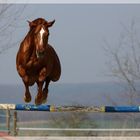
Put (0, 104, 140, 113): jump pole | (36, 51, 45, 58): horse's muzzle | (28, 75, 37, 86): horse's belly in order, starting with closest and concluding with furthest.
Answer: (36, 51, 45, 58): horse's muzzle → (28, 75, 37, 86): horse's belly → (0, 104, 140, 113): jump pole

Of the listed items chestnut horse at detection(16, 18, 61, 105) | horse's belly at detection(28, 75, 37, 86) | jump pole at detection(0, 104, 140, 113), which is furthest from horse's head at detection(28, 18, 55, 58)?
jump pole at detection(0, 104, 140, 113)

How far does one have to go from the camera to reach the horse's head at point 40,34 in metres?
2.32

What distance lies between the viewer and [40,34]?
2.34 metres

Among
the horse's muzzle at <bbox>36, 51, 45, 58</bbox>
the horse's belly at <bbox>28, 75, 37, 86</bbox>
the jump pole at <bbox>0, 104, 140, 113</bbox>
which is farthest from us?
the jump pole at <bbox>0, 104, 140, 113</bbox>

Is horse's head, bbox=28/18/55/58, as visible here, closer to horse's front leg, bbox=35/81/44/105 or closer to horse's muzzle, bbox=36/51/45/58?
horse's muzzle, bbox=36/51/45/58

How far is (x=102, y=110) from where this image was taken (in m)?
5.20

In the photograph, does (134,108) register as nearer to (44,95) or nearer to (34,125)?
(44,95)

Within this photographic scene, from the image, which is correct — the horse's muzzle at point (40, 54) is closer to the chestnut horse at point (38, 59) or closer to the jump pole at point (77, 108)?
the chestnut horse at point (38, 59)

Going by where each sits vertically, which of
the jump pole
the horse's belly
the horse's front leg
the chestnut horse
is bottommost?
the jump pole

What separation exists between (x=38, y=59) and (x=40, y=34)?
0.13 m

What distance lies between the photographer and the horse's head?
7.61ft

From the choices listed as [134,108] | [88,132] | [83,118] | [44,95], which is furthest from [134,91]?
[44,95]

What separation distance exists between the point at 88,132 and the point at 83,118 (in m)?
1.16

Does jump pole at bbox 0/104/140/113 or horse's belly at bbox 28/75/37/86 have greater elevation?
horse's belly at bbox 28/75/37/86
